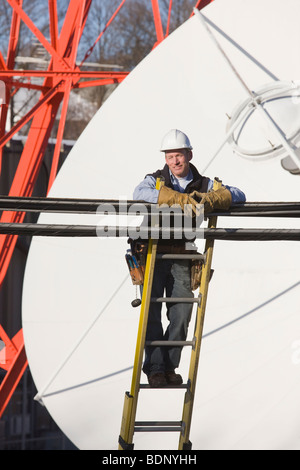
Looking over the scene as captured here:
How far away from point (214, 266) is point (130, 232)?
11.2 ft

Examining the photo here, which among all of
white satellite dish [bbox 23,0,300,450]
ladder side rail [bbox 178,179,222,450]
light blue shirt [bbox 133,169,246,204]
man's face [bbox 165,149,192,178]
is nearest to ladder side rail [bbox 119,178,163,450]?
light blue shirt [bbox 133,169,246,204]

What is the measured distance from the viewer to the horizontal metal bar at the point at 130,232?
16.7 feet

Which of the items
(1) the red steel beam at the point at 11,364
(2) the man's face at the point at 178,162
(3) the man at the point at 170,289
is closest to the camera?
(3) the man at the point at 170,289

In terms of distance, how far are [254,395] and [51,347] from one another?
2.43 m

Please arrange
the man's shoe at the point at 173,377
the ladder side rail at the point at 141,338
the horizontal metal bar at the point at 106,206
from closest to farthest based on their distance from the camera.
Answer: the horizontal metal bar at the point at 106,206 < the ladder side rail at the point at 141,338 < the man's shoe at the point at 173,377

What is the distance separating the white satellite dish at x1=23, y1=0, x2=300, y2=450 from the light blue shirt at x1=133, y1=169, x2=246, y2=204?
1.97 metres

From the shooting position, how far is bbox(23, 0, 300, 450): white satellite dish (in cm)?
819

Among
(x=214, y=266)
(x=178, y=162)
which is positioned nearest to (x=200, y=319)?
(x=178, y=162)

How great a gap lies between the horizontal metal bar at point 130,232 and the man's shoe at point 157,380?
1159 mm

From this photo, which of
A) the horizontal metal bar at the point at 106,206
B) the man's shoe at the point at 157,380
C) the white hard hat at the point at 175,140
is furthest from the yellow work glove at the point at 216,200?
the man's shoe at the point at 157,380

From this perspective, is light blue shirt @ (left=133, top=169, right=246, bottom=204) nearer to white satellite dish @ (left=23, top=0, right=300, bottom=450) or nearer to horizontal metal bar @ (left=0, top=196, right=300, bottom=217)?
horizontal metal bar @ (left=0, top=196, right=300, bottom=217)

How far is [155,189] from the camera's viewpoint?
19.2 ft
